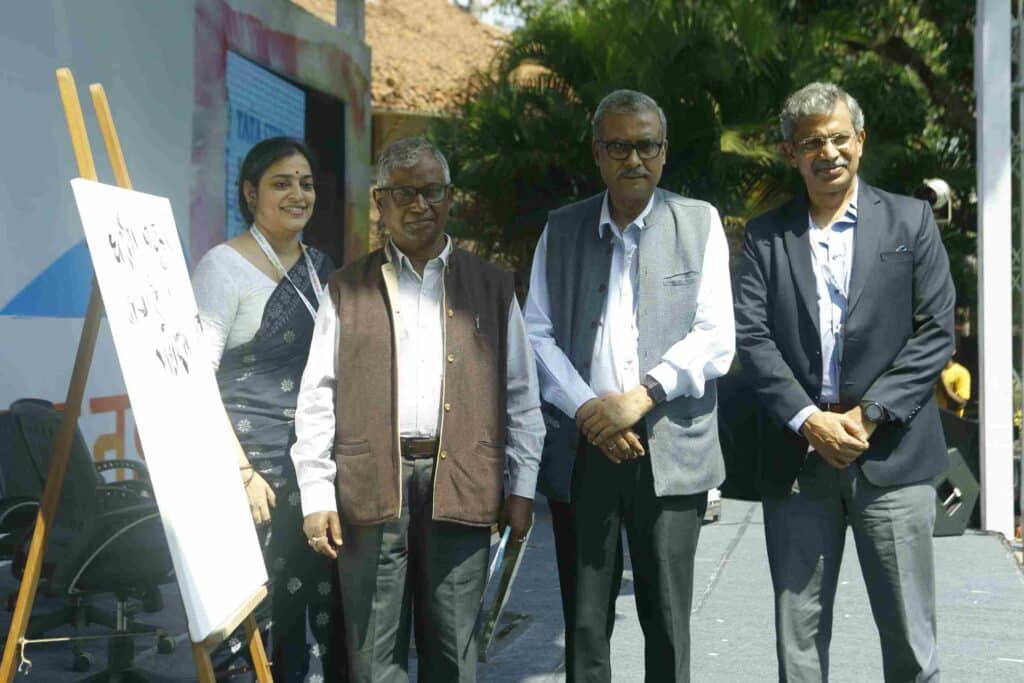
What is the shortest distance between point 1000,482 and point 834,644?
3.50 m

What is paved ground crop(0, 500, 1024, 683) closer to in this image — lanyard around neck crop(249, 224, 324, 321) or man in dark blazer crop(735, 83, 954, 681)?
man in dark blazer crop(735, 83, 954, 681)

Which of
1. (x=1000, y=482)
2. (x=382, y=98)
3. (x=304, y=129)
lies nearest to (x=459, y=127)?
(x=304, y=129)

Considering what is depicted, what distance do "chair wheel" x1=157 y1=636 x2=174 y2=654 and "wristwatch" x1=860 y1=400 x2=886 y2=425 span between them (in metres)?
2.98

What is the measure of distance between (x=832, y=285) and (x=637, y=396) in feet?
2.08

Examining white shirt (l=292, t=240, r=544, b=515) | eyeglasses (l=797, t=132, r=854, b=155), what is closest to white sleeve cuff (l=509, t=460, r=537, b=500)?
white shirt (l=292, t=240, r=544, b=515)

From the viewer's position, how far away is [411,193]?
362 cm

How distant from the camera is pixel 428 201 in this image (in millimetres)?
3629

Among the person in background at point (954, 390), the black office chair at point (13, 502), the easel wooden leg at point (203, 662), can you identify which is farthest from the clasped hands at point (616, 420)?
the person in background at point (954, 390)

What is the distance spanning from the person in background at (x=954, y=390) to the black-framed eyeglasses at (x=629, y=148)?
6.93 meters

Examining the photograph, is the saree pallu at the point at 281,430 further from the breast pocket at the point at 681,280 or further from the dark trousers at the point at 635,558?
the breast pocket at the point at 681,280

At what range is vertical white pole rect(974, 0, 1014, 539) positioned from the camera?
858 cm

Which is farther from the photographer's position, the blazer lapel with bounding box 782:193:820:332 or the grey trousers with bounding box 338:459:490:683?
the blazer lapel with bounding box 782:193:820:332

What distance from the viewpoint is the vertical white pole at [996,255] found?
858 centimetres

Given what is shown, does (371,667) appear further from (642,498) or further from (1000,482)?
(1000,482)
